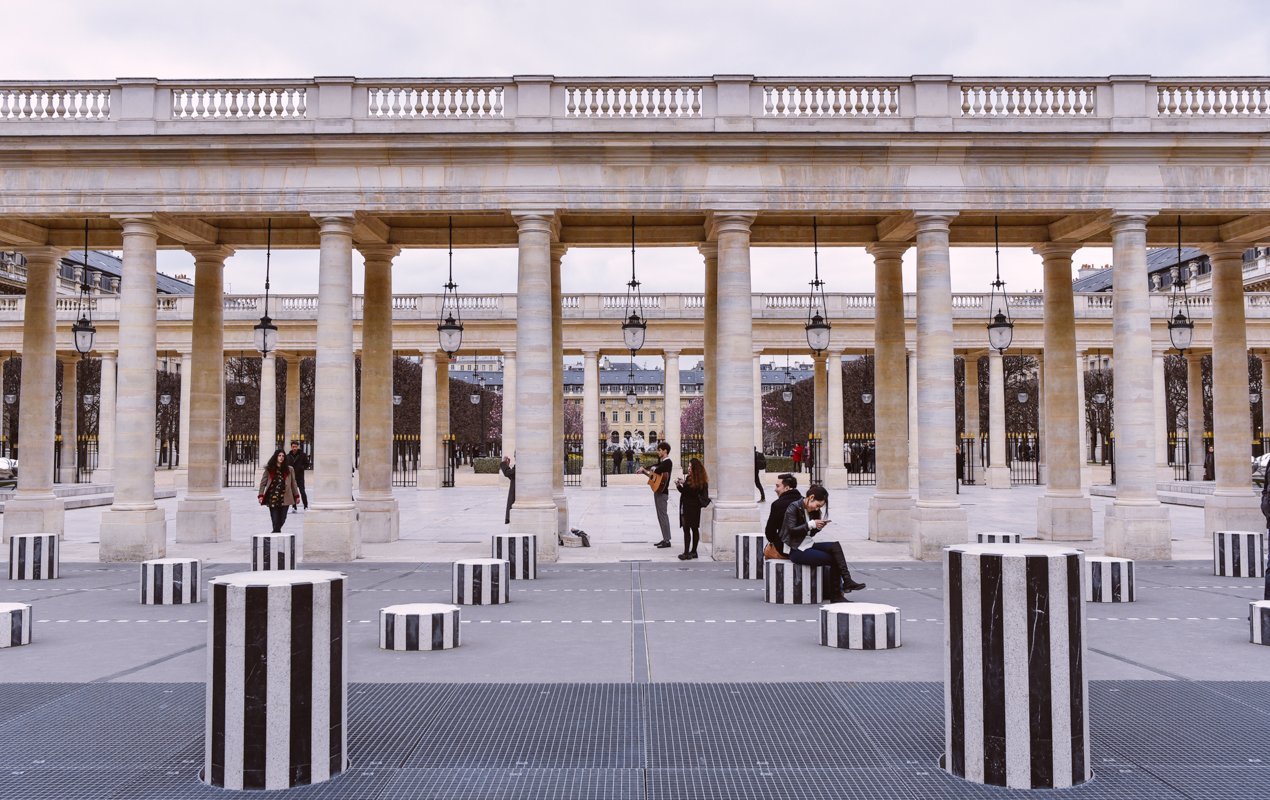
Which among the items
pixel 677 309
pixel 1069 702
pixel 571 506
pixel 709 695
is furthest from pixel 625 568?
→ pixel 677 309

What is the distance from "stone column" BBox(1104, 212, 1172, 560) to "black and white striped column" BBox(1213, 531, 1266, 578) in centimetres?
258

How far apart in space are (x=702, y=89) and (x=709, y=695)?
48.9 feet

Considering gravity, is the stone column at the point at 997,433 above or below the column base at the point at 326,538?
above

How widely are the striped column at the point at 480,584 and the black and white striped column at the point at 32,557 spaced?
27.1ft

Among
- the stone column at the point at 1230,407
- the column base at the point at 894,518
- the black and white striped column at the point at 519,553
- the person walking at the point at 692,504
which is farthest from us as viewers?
the column base at the point at 894,518

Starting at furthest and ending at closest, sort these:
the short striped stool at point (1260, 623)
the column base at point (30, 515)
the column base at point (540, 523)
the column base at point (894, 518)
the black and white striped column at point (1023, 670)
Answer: the column base at point (894, 518)
the column base at point (30, 515)
the column base at point (540, 523)
the short striped stool at point (1260, 623)
the black and white striped column at point (1023, 670)

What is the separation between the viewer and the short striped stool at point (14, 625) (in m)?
11.2

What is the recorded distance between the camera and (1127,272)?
20.5 m

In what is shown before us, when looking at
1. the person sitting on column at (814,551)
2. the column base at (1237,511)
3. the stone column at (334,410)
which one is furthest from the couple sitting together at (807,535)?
the column base at (1237,511)

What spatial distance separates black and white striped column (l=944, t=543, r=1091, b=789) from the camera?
20.9ft

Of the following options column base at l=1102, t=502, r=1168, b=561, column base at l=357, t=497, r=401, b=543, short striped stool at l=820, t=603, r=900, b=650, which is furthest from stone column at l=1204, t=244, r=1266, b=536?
column base at l=357, t=497, r=401, b=543

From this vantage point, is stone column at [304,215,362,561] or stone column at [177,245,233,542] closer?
stone column at [304,215,362,561]

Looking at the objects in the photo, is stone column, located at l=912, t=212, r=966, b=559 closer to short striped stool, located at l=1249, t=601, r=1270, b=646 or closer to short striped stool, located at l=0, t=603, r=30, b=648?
short striped stool, located at l=1249, t=601, r=1270, b=646

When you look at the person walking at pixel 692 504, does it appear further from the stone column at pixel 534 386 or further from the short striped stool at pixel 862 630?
the short striped stool at pixel 862 630
